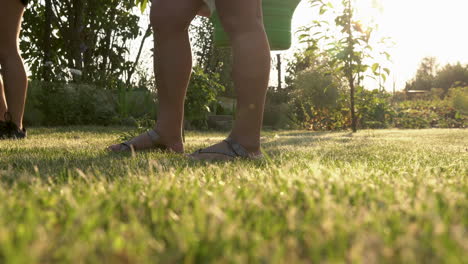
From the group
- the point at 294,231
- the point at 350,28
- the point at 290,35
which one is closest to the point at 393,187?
the point at 294,231

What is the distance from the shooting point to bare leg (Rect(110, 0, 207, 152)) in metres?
2.28

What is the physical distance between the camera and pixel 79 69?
9234 mm

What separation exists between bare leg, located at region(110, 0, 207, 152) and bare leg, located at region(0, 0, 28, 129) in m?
1.69

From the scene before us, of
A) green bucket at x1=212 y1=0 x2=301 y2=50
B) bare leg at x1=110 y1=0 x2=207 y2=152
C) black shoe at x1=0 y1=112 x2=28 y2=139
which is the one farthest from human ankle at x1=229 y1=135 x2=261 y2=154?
black shoe at x1=0 y1=112 x2=28 y2=139

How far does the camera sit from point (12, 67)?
3.69 metres

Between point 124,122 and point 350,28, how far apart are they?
156 inches

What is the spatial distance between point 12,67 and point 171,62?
2.00 metres

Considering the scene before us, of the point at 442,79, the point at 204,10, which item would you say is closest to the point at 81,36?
the point at 204,10

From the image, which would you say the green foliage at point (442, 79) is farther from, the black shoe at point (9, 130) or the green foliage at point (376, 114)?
the black shoe at point (9, 130)

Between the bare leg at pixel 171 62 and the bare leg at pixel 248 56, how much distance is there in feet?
0.92

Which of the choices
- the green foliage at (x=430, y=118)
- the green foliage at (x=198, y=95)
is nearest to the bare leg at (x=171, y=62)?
the green foliage at (x=198, y=95)

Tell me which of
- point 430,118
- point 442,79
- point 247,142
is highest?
point 442,79

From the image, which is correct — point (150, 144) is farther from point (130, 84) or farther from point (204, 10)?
point (130, 84)

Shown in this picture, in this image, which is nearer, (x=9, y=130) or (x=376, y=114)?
(x=9, y=130)
